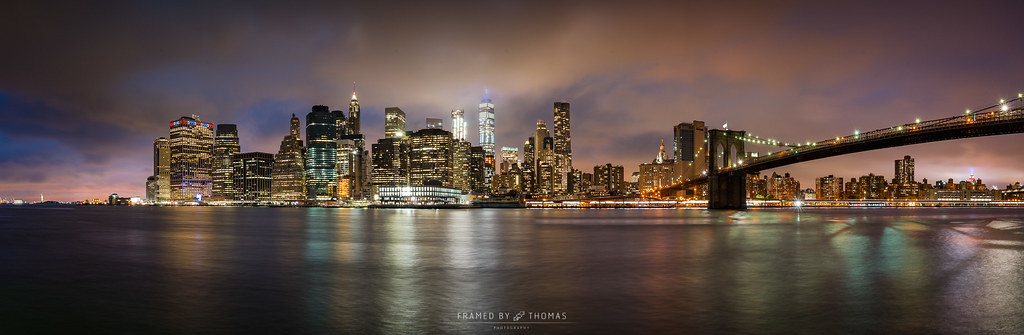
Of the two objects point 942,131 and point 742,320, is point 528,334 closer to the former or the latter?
point 742,320

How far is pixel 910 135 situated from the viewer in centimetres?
7438

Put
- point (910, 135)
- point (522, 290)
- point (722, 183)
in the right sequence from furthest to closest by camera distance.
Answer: point (722, 183) < point (910, 135) < point (522, 290)

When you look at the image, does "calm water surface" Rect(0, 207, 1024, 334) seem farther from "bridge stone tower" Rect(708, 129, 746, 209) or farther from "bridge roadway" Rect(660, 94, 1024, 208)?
"bridge stone tower" Rect(708, 129, 746, 209)

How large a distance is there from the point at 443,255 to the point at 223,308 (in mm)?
15852

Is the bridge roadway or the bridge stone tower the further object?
the bridge stone tower

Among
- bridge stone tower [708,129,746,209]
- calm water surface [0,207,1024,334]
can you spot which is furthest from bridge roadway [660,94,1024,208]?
calm water surface [0,207,1024,334]

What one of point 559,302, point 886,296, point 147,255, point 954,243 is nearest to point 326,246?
point 147,255

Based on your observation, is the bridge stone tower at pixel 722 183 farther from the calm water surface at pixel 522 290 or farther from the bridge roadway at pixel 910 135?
the calm water surface at pixel 522 290

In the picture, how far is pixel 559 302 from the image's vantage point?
17328 mm

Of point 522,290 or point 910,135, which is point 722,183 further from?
point 522,290

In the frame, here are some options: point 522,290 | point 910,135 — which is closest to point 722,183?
point 910,135

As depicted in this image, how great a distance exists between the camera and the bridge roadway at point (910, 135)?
6450 cm

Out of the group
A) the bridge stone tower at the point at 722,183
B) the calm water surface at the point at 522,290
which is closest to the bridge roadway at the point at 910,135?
the bridge stone tower at the point at 722,183

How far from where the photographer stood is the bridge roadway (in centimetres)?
6450
